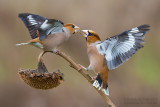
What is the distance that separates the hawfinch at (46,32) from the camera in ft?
11.0

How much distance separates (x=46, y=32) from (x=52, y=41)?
0.12 m

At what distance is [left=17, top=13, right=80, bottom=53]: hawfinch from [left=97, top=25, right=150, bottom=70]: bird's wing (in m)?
0.39

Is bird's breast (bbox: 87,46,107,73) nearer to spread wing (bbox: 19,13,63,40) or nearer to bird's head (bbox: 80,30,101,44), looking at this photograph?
bird's head (bbox: 80,30,101,44)

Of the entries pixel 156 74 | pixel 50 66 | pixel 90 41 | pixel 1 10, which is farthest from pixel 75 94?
pixel 90 41

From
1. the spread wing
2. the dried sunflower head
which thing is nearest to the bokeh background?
the spread wing

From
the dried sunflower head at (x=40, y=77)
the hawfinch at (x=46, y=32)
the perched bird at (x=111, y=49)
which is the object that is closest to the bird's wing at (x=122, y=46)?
the perched bird at (x=111, y=49)

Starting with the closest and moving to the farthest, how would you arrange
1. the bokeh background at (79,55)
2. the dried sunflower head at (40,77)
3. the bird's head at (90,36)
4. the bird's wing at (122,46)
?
the dried sunflower head at (40,77) < the bird's wing at (122,46) < the bird's head at (90,36) < the bokeh background at (79,55)

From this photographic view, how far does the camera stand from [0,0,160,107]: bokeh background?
709 centimetres

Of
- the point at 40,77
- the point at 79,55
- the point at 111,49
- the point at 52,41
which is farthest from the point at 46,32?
the point at 79,55

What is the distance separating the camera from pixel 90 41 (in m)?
3.82

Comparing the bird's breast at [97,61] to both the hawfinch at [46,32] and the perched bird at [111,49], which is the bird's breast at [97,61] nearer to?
the perched bird at [111,49]

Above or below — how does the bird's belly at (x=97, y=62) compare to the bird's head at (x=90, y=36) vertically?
below

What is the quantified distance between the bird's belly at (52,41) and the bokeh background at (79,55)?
11.3 ft

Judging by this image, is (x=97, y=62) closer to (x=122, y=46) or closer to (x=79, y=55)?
(x=122, y=46)
